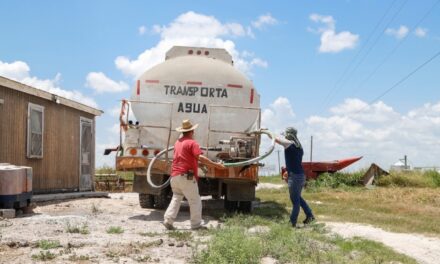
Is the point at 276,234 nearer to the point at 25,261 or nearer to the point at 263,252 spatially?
the point at 263,252

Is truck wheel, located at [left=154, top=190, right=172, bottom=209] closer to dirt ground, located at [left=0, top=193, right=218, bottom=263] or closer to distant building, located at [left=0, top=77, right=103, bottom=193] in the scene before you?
dirt ground, located at [left=0, top=193, right=218, bottom=263]

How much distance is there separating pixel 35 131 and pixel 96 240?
8698mm

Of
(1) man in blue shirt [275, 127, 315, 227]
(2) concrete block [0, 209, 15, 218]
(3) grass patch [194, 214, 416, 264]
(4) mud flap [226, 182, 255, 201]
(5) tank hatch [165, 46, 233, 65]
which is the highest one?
(5) tank hatch [165, 46, 233, 65]

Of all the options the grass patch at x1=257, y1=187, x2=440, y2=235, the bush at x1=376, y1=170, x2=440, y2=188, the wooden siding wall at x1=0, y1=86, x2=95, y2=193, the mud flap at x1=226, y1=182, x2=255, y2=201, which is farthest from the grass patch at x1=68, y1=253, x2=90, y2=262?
the bush at x1=376, y1=170, x2=440, y2=188

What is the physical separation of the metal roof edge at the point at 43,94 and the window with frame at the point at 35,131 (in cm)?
37

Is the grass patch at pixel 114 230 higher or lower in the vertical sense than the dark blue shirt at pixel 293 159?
lower

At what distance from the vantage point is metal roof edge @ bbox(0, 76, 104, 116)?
1343cm

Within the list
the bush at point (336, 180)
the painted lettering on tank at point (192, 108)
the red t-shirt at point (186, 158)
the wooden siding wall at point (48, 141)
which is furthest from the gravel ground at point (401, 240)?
the bush at point (336, 180)

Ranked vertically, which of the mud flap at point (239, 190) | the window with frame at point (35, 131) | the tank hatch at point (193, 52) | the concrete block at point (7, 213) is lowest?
the concrete block at point (7, 213)

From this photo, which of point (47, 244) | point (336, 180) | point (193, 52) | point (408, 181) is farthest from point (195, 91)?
point (408, 181)

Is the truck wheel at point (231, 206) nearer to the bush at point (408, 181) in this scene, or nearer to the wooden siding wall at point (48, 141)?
the wooden siding wall at point (48, 141)

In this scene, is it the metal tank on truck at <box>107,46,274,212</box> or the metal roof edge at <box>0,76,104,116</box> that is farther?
the metal roof edge at <box>0,76,104,116</box>

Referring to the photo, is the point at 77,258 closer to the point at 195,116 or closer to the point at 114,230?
the point at 114,230

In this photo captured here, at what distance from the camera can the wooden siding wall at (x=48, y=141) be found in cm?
1370
